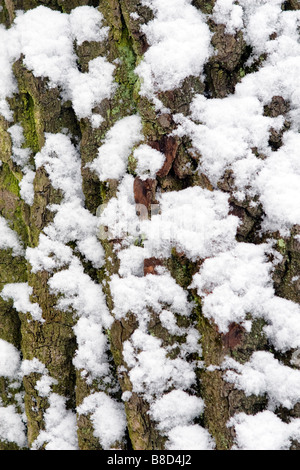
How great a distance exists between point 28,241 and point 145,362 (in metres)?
1.58

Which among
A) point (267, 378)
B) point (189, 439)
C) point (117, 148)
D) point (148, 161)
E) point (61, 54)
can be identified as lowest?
point (189, 439)

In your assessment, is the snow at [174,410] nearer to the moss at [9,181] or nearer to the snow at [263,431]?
the snow at [263,431]

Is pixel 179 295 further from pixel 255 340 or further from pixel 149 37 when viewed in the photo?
pixel 149 37

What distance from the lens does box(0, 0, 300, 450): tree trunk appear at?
248 cm

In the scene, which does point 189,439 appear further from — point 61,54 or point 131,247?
point 61,54

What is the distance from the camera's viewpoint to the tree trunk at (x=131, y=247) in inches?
97.5

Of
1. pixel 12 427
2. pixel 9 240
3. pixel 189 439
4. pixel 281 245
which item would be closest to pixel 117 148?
pixel 9 240

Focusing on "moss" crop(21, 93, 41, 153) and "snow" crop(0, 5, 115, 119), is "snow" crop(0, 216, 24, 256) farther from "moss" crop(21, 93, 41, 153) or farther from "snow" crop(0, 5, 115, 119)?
"snow" crop(0, 5, 115, 119)

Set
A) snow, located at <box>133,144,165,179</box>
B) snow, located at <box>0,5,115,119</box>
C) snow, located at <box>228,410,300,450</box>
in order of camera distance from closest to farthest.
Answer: snow, located at <box>228,410,300,450</box> < snow, located at <box>133,144,165,179</box> < snow, located at <box>0,5,115,119</box>

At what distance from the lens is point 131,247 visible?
273 cm

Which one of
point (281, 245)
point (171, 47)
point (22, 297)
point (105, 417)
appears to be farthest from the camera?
point (22, 297)

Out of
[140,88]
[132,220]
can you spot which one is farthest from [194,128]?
[132,220]

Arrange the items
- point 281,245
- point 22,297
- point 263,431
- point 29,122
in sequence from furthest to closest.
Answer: point 29,122 < point 22,297 < point 281,245 < point 263,431

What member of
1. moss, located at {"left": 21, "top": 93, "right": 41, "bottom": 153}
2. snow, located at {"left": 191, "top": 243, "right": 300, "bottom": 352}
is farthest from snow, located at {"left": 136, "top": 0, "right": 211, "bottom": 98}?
snow, located at {"left": 191, "top": 243, "right": 300, "bottom": 352}
